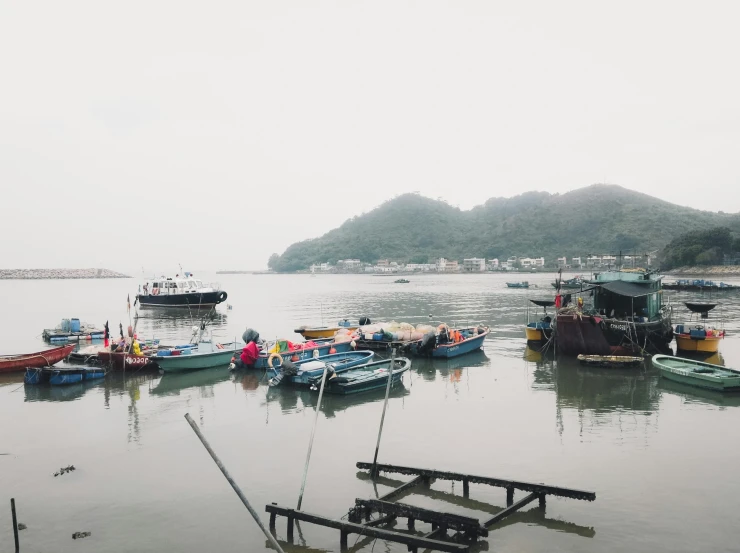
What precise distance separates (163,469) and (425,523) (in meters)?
6.72

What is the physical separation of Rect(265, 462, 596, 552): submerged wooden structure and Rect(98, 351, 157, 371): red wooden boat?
17123 millimetres

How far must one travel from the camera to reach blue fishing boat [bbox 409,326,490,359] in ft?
88.7

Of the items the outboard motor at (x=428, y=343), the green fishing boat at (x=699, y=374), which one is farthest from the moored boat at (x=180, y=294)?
the green fishing boat at (x=699, y=374)

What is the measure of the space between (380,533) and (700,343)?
81.8 feet

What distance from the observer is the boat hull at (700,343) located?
86.9ft

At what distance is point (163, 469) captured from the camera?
1270 cm

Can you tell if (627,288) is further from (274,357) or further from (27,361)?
(27,361)

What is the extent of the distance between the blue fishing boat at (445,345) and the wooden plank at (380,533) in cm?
1826

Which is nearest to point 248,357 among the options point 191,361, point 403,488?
point 191,361

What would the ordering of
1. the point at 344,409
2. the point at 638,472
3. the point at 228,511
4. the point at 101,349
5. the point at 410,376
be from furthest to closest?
the point at 101,349 < the point at 410,376 < the point at 344,409 < the point at 638,472 < the point at 228,511

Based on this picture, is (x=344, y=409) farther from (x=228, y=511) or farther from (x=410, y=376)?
(x=228, y=511)

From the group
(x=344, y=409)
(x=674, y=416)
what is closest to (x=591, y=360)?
(x=674, y=416)

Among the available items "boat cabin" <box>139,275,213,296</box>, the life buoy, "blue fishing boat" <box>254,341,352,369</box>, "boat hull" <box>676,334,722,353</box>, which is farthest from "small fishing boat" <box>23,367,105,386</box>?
"boat cabin" <box>139,275,213,296</box>

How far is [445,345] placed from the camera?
89.0 ft
